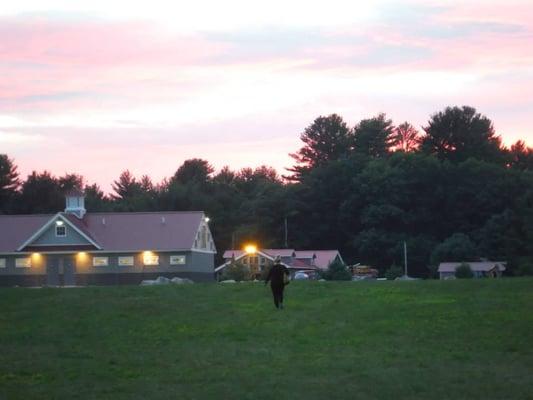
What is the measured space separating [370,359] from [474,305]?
33.7 feet

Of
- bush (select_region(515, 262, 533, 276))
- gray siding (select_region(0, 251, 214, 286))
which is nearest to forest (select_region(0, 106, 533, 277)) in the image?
bush (select_region(515, 262, 533, 276))

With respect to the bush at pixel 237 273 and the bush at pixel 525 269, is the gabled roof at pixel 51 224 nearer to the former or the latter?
the bush at pixel 237 273

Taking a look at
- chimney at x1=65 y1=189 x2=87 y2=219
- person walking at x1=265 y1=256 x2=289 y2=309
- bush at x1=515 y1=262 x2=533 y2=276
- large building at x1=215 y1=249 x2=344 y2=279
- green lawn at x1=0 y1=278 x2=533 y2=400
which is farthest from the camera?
large building at x1=215 y1=249 x2=344 y2=279

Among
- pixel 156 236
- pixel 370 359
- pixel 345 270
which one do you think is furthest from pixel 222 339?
pixel 156 236

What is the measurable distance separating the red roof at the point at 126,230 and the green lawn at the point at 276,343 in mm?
Answer: 37504

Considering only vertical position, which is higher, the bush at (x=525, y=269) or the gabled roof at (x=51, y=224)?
the gabled roof at (x=51, y=224)

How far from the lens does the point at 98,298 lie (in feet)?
123

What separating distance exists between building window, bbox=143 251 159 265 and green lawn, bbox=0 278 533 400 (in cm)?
3725

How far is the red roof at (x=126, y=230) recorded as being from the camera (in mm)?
77000

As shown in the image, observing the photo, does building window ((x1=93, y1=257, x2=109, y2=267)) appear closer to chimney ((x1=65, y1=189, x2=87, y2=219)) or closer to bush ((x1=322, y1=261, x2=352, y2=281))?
chimney ((x1=65, y1=189, x2=87, y2=219))

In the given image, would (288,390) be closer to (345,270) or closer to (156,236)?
(345,270)

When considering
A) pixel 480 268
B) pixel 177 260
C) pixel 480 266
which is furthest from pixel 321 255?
pixel 177 260

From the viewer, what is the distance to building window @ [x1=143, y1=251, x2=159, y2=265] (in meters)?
76.9

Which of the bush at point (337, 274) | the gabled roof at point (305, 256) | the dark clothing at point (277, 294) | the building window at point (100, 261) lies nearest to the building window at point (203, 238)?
the building window at point (100, 261)
